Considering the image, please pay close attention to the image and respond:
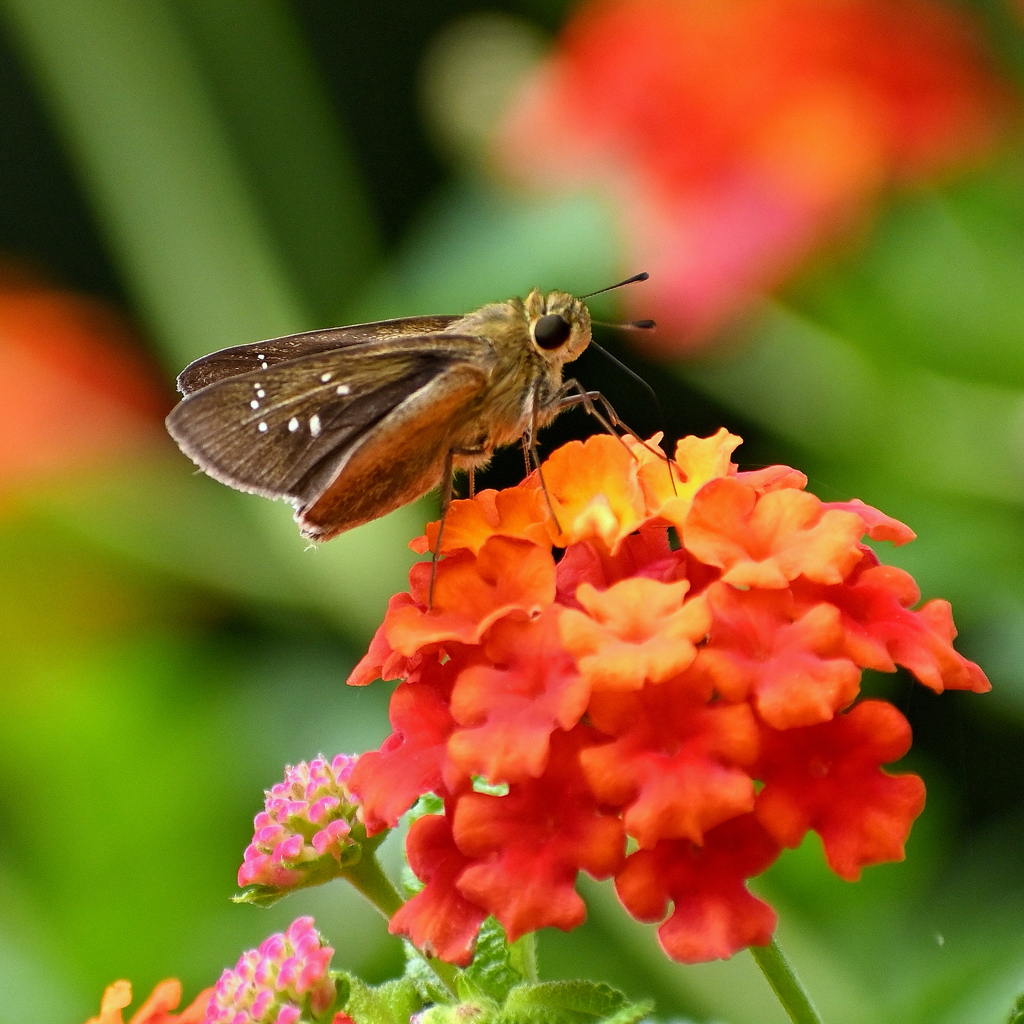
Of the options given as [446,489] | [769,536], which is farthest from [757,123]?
[769,536]

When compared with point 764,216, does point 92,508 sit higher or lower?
higher

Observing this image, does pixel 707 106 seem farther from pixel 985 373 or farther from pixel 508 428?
pixel 508 428

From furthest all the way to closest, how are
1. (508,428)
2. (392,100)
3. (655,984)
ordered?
(392,100) < (655,984) < (508,428)

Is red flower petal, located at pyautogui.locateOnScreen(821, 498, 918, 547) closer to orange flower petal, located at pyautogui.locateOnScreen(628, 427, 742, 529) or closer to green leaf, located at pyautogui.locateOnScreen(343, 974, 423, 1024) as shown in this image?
orange flower petal, located at pyautogui.locateOnScreen(628, 427, 742, 529)

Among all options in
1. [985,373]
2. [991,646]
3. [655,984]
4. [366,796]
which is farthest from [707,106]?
[366,796]

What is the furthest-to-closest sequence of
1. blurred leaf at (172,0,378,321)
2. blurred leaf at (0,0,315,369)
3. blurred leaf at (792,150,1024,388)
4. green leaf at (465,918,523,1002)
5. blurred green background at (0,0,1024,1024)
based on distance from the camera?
1. blurred leaf at (172,0,378,321)
2. blurred leaf at (0,0,315,369)
3. blurred leaf at (792,150,1024,388)
4. blurred green background at (0,0,1024,1024)
5. green leaf at (465,918,523,1002)

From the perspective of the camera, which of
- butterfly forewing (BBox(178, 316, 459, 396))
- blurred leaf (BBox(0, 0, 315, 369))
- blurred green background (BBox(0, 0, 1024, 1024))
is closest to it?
butterfly forewing (BBox(178, 316, 459, 396))

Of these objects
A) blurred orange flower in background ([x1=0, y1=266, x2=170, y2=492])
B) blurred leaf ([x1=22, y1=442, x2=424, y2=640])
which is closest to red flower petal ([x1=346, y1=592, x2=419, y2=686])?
blurred leaf ([x1=22, y1=442, x2=424, y2=640])
